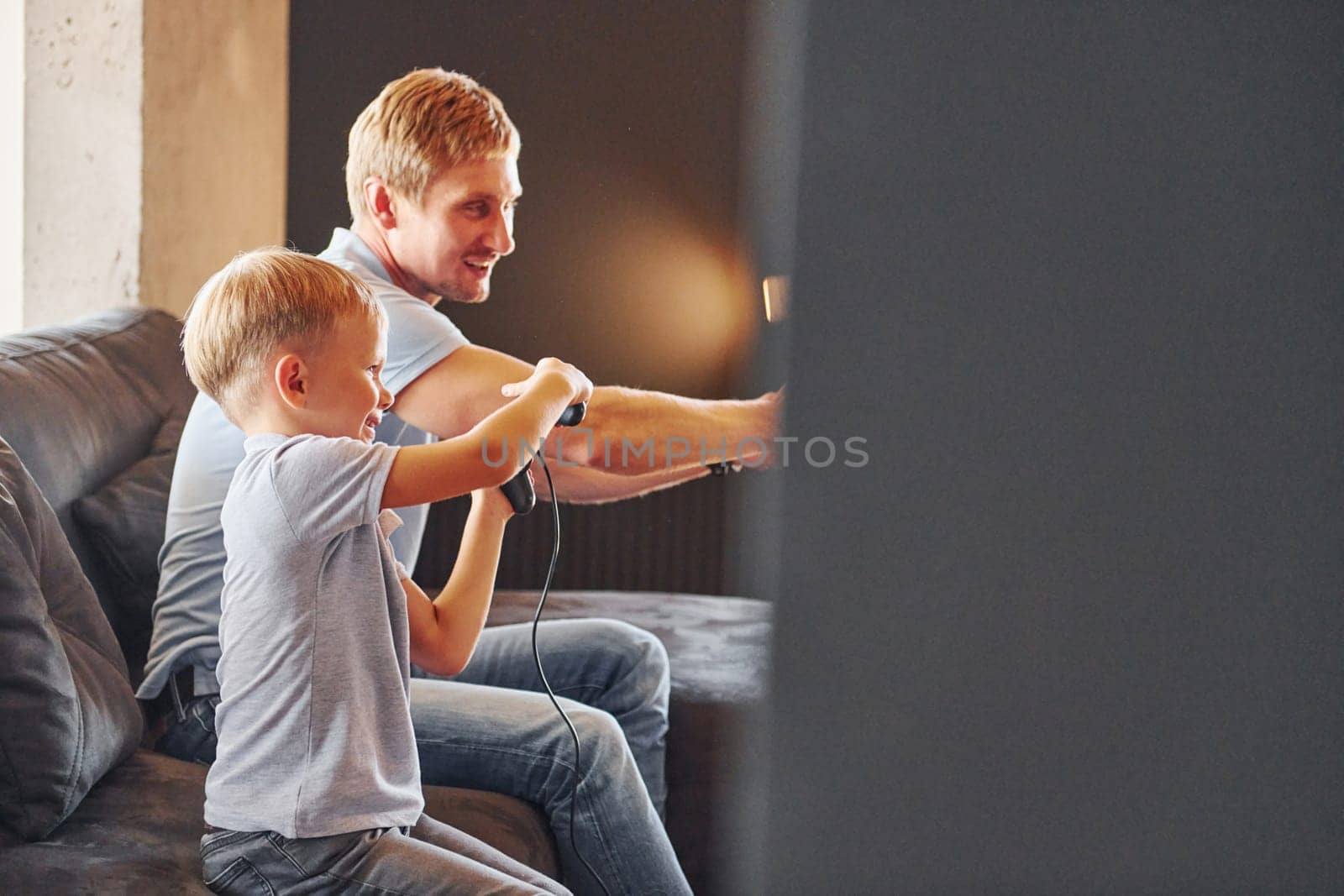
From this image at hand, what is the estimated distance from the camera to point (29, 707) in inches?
35.9

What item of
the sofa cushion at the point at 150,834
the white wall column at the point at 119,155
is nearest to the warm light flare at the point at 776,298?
the sofa cushion at the point at 150,834

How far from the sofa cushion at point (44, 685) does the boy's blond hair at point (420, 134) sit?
1.39 ft

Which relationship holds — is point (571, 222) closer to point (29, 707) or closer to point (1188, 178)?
point (29, 707)

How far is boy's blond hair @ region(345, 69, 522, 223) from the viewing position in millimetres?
1145

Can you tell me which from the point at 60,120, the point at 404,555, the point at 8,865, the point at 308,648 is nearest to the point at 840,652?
the point at 308,648

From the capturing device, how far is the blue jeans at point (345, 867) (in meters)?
0.85

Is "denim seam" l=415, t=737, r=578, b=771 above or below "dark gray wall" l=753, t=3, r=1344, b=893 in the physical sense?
below

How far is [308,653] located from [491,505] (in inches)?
7.8

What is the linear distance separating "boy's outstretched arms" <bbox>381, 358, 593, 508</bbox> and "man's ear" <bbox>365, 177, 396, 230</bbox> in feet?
1.11

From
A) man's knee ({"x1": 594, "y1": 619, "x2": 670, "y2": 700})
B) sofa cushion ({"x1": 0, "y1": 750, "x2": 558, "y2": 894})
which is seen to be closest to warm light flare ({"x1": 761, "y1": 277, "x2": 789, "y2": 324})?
sofa cushion ({"x1": 0, "y1": 750, "x2": 558, "y2": 894})

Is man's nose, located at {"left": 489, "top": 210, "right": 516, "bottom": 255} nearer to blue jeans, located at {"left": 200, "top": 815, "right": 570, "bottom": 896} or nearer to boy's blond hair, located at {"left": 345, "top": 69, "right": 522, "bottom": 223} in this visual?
boy's blond hair, located at {"left": 345, "top": 69, "right": 522, "bottom": 223}

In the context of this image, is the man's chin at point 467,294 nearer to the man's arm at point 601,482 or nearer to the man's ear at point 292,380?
the man's arm at point 601,482

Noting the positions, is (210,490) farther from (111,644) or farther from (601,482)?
(601,482)

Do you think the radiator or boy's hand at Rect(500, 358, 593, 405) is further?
the radiator
